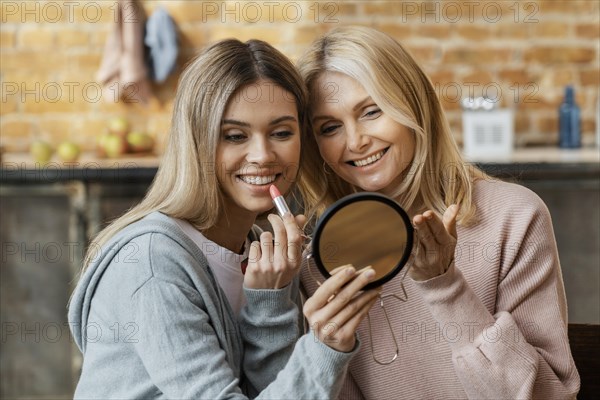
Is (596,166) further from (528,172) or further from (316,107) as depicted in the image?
(316,107)

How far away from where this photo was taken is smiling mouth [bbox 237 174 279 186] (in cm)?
137

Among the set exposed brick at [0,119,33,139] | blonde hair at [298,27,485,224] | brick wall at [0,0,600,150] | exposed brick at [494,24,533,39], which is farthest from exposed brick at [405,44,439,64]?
blonde hair at [298,27,485,224]

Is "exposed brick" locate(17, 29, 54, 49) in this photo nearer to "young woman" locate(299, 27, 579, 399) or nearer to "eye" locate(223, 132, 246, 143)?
"young woman" locate(299, 27, 579, 399)

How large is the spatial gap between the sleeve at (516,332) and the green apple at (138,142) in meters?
1.91

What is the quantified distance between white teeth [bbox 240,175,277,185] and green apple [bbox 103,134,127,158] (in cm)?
172

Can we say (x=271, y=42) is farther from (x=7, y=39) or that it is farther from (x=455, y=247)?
(x=455, y=247)

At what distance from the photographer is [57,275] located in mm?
2855

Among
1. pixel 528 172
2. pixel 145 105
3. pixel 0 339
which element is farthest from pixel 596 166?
pixel 0 339

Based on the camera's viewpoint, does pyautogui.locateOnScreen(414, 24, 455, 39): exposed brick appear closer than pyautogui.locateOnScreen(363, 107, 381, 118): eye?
No

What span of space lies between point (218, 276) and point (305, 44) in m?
1.86

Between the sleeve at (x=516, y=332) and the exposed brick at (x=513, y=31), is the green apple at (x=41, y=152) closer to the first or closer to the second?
the exposed brick at (x=513, y=31)

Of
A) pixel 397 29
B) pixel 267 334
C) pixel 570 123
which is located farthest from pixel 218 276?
pixel 570 123

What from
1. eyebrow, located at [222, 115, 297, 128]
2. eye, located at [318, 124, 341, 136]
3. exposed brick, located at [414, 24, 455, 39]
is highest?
exposed brick, located at [414, 24, 455, 39]

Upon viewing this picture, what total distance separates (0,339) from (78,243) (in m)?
0.43
